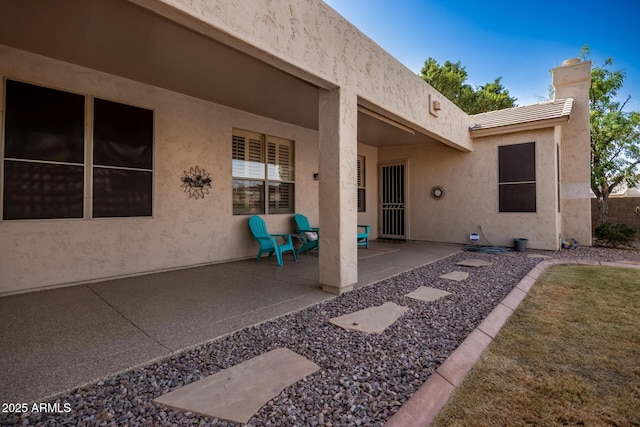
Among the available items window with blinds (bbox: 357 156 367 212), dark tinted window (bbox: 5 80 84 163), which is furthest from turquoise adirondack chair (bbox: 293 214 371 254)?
dark tinted window (bbox: 5 80 84 163)

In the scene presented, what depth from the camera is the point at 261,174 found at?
626cm

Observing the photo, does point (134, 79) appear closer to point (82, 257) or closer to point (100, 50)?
point (100, 50)

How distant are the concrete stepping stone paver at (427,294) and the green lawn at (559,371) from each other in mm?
804

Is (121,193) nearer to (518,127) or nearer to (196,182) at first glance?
(196,182)

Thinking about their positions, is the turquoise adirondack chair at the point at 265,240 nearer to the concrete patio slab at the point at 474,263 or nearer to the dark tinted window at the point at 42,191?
the dark tinted window at the point at 42,191

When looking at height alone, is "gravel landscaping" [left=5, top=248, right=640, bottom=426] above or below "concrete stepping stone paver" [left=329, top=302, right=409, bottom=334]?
below

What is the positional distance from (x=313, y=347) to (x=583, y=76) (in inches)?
385

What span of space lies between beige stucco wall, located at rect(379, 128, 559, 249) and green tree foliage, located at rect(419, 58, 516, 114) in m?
11.4

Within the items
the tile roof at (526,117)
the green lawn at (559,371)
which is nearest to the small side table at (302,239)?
the green lawn at (559,371)

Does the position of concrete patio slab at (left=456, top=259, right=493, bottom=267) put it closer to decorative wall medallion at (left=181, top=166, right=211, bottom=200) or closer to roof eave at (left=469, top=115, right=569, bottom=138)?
roof eave at (left=469, top=115, right=569, bottom=138)

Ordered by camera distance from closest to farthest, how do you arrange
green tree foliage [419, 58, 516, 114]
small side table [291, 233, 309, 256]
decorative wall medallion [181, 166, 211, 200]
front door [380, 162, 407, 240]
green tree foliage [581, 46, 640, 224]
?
decorative wall medallion [181, 166, 211, 200]
small side table [291, 233, 309, 256]
front door [380, 162, 407, 240]
green tree foliage [581, 46, 640, 224]
green tree foliage [419, 58, 516, 114]

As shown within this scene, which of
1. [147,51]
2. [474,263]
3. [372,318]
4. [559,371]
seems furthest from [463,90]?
[559,371]

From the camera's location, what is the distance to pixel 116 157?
4.40 metres

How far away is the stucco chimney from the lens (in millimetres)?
7750
